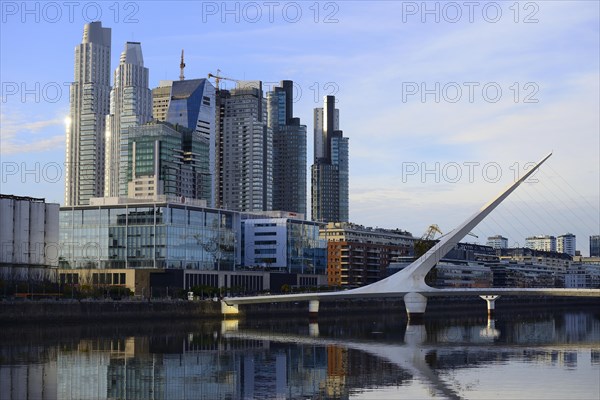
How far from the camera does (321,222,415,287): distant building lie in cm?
12900

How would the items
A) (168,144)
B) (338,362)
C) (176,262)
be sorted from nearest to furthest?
(338,362) < (176,262) < (168,144)

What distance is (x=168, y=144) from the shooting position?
156 meters

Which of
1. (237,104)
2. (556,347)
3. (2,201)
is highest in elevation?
(237,104)

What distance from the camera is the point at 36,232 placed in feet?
242

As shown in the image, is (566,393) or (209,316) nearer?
(566,393)

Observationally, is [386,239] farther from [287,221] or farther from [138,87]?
[138,87]

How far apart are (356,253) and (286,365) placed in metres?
96.9

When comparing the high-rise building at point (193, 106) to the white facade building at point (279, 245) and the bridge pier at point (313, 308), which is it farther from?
the bridge pier at point (313, 308)

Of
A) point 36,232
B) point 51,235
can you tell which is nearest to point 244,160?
point 51,235

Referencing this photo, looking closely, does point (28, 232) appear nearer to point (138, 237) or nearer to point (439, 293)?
point (138, 237)

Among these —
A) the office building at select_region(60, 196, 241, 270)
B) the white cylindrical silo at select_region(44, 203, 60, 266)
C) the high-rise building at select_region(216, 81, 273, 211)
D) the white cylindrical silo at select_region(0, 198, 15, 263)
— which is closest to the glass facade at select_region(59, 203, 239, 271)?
the office building at select_region(60, 196, 241, 270)

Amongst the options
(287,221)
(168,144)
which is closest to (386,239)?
(168,144)

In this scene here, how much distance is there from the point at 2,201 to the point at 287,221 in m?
35.2

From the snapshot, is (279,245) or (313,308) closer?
(313,308)
